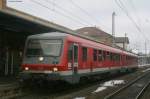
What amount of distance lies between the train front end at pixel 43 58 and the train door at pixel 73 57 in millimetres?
773

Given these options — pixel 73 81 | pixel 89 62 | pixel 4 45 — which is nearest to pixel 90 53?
pixel 89 62

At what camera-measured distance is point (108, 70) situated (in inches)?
1105

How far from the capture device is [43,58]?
1744 cm

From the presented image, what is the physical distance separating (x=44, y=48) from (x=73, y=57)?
1517 mm

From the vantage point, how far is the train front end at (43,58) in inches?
664

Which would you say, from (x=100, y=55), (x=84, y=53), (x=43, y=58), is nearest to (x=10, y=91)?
(x=43, y=58)

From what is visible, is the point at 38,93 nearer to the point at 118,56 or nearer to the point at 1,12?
the point at 1,12

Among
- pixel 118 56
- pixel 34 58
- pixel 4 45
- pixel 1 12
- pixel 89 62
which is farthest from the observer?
pixel 118 56

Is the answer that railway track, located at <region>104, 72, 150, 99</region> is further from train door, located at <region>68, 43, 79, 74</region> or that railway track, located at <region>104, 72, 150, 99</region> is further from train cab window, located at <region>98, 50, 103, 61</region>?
train cab window, located at <region>98, 50, 103, 61</region>

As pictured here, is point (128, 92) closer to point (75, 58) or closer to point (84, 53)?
point (84, 53)

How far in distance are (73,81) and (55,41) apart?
2.10 m

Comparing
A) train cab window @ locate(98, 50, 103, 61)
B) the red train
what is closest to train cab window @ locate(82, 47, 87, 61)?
the red train

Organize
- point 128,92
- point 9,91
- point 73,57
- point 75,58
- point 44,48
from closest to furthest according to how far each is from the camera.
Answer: point 9,91, point 44,48, point 73,57, point 75,58, point 128,92

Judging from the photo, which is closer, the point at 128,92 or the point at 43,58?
the point at 43,58
